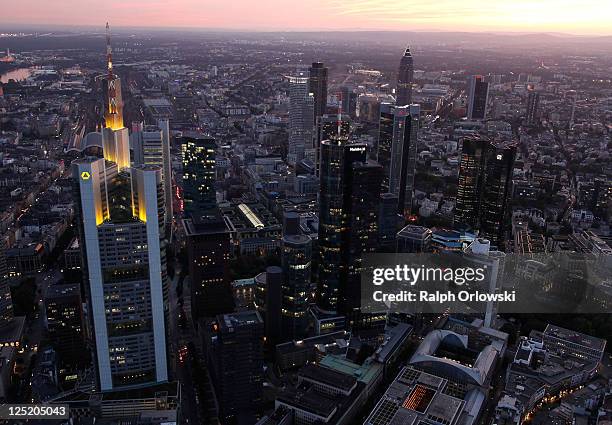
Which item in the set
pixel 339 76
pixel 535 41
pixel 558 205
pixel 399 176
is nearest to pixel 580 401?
pixel 399 176

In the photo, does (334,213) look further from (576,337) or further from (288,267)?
(576,337)

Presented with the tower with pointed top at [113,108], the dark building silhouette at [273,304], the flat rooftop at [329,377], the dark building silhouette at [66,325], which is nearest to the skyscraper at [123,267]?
the tower with pointed top at [113,108]

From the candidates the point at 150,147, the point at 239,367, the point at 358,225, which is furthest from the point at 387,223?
the point at 150,147

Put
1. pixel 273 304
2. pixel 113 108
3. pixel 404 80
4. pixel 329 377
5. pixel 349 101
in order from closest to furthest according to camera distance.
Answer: pixel 113 108 < pixel 329 377 < pixel 273 304 < pixel 404 80 < pixel 349 101

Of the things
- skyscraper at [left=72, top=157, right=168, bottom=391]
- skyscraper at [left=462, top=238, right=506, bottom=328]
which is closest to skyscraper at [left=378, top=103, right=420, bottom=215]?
skyscraper at [left=462, top=238, right=506, bottom=328]

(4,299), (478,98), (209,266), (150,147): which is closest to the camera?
(4,299)

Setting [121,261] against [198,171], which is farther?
[198,171]

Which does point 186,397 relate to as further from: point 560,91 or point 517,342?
point 560,91
